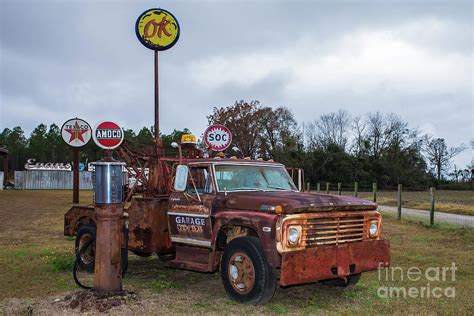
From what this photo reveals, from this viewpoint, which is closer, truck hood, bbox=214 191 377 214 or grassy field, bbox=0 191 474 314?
truck hood, bbox=214 191 377 214

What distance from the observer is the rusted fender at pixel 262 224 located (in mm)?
5871

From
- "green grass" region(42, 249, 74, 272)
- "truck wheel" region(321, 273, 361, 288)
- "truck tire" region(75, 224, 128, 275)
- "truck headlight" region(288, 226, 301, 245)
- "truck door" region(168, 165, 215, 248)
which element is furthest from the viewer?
"green grass" region(42, 249, 74, 272)

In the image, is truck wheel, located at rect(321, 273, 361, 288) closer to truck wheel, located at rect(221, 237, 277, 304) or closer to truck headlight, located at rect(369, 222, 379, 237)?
truck headlight, located at rect(369, 222, 379, 237)

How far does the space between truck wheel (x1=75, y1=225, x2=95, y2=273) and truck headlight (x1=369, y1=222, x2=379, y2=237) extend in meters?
4.43

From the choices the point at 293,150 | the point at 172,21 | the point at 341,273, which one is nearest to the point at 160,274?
the point at 341,273

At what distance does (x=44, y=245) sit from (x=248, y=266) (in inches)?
270

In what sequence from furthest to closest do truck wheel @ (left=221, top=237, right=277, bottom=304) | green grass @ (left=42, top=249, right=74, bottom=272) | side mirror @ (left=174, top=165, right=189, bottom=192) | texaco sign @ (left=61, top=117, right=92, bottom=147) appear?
texaco sign @ (left=61, top=117, right=92, bottom=147) < green grass @ (left=42, top=249, right=74, bottom=272) < side mirror @ (left=174, top=165, right=189, bottom=192) < truck wheel @ (left=221, top=237, right=277, bottom=304)

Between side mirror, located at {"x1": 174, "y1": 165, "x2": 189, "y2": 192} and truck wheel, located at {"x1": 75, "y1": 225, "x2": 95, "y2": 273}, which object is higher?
side mirror, located at {"x1": 174, "y1": 165, "x2": 189, "y2": 192}

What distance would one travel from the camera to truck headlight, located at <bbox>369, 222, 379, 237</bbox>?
677 centimetres

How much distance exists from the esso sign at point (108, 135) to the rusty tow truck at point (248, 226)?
3.03 ft

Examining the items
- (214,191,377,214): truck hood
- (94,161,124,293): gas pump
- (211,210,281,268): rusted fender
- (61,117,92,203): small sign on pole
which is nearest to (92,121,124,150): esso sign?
(94,161,124,293): gas pump

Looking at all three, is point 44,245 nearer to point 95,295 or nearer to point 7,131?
point 95,295

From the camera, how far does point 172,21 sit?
409 inches

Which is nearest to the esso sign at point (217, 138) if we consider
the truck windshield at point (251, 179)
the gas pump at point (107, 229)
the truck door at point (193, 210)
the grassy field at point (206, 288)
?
the truck windshield at point (251, 179)
